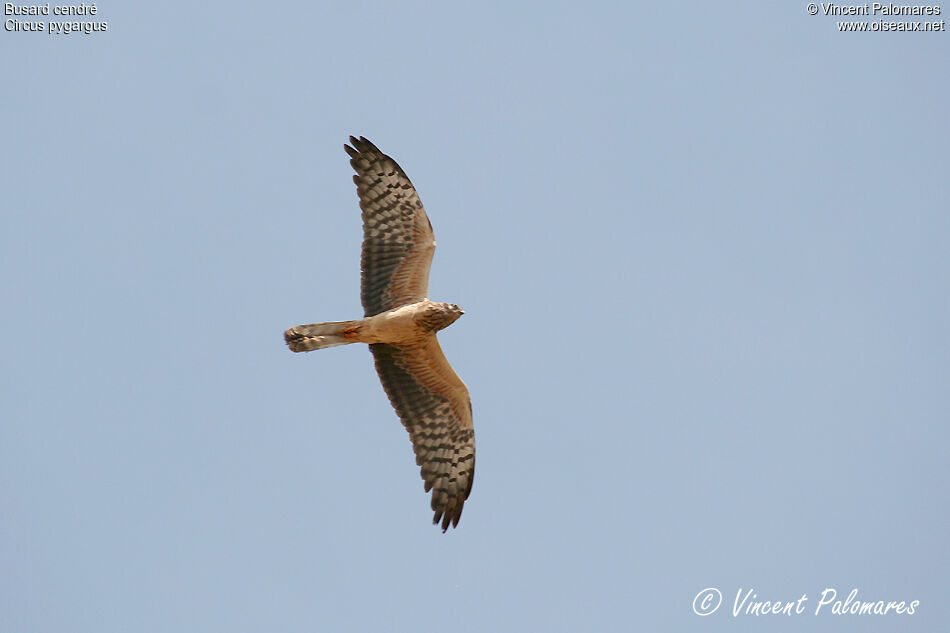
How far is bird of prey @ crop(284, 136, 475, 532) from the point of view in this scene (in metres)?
17.0

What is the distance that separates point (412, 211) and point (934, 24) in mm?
9042

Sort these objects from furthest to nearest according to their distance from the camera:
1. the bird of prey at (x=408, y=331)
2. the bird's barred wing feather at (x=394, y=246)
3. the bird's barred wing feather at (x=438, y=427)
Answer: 1. the bird's barred wing feather at (x=438, y=427)
2. the bird's barred wing feather at (x=394, y=246)
3. the bird of prey at (x=408, y=331)

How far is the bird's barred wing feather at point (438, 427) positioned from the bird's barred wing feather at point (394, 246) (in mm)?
763

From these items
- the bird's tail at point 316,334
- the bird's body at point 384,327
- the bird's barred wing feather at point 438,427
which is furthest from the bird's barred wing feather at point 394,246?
the bird's barred wing feather at point 438,427

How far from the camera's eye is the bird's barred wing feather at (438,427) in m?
17.6

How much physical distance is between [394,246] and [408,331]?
119 cm

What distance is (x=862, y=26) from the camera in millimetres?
20547

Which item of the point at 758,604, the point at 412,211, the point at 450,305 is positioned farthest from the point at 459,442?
the point at 758,604

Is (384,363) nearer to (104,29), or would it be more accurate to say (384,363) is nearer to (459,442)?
(459,442)

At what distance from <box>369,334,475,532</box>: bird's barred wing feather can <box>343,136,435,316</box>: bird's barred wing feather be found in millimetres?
763

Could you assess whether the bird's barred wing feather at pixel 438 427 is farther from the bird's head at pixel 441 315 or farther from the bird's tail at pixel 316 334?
the bird's head at pixel 441 315

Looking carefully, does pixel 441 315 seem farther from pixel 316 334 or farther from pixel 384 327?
pixel 316 334

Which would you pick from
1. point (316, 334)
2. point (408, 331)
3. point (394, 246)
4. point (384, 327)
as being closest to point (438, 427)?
point (408, 331)

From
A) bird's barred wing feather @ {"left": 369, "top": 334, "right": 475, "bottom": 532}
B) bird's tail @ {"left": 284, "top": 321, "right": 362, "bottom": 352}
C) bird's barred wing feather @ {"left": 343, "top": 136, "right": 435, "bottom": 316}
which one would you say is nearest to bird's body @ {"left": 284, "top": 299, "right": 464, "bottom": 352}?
bird's tail @ {"left": 284, "top": 321, "right": 362, "bottom": 352}
